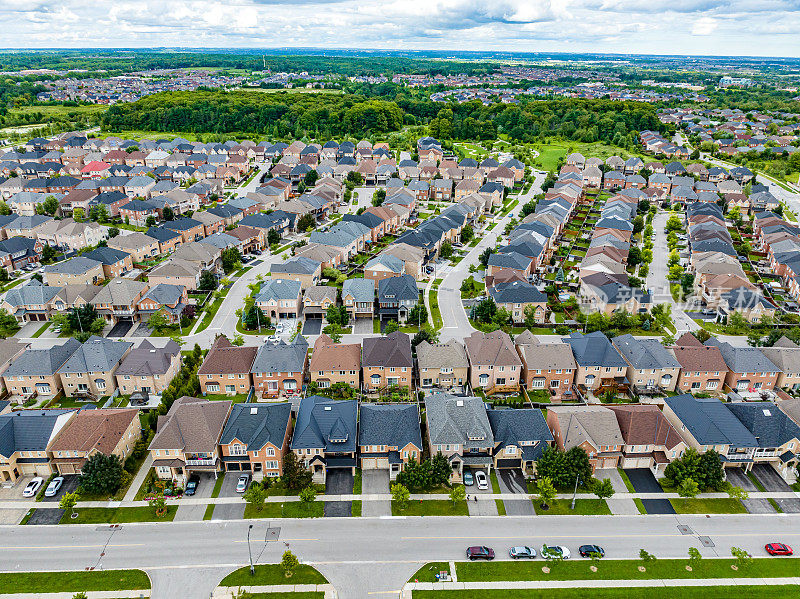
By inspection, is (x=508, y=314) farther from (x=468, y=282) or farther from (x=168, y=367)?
(x=168, y=367)

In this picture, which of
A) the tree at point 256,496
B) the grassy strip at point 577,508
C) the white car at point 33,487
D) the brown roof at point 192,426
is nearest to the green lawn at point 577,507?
the grassy strip at point 577,508

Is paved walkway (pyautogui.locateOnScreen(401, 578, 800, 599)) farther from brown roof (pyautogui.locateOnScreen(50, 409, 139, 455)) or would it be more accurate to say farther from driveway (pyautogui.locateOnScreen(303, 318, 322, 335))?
driveway (pyautogui.locateOnScreen(303, 318, 322, 335))

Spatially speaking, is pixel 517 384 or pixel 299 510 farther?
pixel 517 384

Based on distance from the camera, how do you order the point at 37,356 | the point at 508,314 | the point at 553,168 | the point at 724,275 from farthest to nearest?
the point at 553,168 < the point at 724,275 < the point at 508,314 < the point at 37,356

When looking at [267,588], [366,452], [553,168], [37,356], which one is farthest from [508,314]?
[553,168]

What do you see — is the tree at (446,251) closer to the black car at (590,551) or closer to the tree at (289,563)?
the black car at (590,551)

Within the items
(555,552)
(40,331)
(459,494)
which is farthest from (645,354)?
(40,331)

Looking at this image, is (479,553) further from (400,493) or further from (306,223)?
(306,223)
